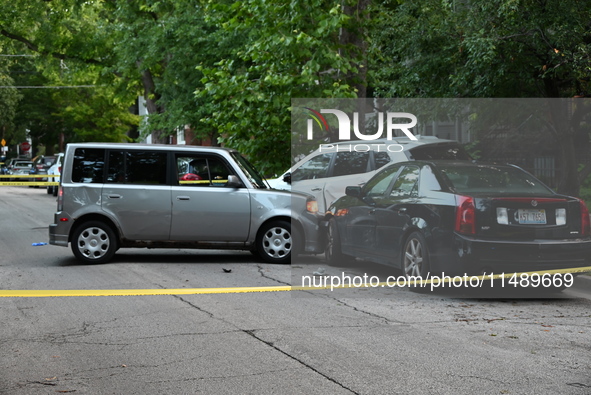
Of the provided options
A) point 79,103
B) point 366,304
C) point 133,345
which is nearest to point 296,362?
point 133,345

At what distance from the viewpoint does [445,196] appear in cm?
1002

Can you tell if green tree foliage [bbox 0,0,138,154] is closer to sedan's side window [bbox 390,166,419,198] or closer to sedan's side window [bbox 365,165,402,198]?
sedan's side window [bbox 365,165,402,198]

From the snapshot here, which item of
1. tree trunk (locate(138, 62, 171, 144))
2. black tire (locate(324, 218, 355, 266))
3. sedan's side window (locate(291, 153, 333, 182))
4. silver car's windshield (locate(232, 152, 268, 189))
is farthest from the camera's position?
tree trunk (locate(138, 62, 171, 144))

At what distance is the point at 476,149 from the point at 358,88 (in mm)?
9070

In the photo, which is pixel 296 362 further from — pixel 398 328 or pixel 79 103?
pixel 79 103

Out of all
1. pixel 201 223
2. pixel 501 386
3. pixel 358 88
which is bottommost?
pixel 501 386

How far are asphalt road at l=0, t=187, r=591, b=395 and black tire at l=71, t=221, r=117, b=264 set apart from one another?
1.33m

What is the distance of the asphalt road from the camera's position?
20.6 feet

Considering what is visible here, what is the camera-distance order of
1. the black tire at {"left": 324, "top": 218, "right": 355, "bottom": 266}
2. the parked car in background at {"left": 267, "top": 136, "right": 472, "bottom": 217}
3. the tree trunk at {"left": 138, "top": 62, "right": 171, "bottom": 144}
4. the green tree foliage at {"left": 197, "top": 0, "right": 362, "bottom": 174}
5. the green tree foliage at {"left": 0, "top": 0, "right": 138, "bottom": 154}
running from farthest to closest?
1. the green tree foliage at {"left": 0, "top": 0, "right": 138, "bottom": 154}
2. the tree trunk at {"left": 138, "top": 62, "right": 171, "bottom": 144}
3. the green tree foliage at {"left": 197, "top": 0, "right": 362, "bottom": 174}
4. the black tire at {"left": 324, "top": 218, "right": 355, "bottom": 266}
5. the parked car in background at {"left": 267, "top": 136, "right": 472, "bottom": 217}

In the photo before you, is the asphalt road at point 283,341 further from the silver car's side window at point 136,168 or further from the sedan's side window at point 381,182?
the silver car's side window at point 136,168

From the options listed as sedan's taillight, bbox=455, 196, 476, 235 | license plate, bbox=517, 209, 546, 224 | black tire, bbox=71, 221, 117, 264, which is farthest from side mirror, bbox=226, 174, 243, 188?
license plate, bbox=517, 209, 546, 224

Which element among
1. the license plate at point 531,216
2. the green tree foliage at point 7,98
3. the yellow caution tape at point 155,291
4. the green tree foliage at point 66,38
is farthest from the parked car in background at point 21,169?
the license plate at point 531,216

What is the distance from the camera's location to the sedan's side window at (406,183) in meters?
10.5

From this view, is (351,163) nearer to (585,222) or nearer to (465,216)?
(465,216)
